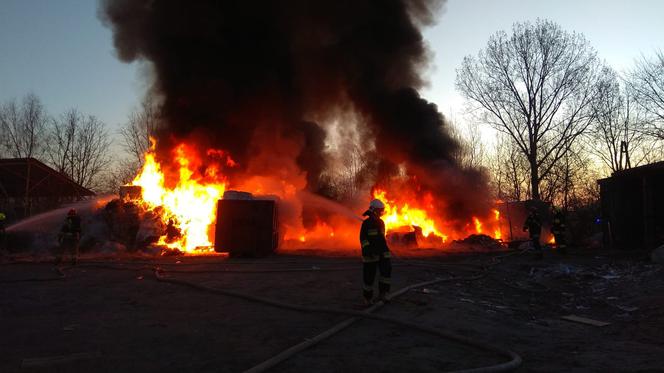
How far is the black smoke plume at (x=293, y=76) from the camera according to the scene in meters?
20.8

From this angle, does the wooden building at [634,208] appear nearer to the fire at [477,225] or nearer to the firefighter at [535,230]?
the firefighter at [535,230]

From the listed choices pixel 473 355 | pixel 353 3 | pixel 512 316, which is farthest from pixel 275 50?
pixel 473 355

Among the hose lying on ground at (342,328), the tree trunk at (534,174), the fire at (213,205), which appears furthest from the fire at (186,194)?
the tree trunk at (534,174)

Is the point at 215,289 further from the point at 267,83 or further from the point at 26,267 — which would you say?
the point at 267,83

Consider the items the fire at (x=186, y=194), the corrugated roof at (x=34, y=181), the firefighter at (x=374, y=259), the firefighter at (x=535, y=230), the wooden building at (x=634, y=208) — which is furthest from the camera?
the corrugated roof at (x=34, y=181)

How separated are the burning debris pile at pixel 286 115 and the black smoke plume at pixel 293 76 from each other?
0.16ft

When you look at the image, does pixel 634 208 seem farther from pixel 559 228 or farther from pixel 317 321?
pixel 317 321

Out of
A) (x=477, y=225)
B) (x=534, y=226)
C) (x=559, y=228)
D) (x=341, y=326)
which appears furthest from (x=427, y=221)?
(x=341, y=326)

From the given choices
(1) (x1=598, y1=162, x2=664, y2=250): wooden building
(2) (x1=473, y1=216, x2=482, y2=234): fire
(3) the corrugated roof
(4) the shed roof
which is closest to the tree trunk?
(2) (x1=473, y1=216, x2=482, y2=234): fire

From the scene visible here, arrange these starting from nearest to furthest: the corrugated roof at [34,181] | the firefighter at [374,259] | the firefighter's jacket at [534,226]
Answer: the firefighter at [374,259] < the firefighter's jacket at [534,226] < the corrugated roof at [34,181]

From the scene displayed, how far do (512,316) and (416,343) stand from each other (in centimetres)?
276

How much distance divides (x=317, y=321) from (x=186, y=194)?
50.2 feet

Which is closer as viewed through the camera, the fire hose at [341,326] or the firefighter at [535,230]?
the fire hose at [341,326]

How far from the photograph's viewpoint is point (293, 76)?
22734 millimetres
